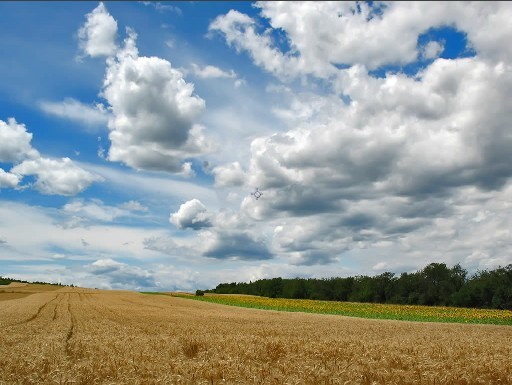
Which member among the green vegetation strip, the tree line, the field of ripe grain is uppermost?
the tree line

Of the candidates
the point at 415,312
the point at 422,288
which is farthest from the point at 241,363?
the point at 422,288

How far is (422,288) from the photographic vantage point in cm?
10831

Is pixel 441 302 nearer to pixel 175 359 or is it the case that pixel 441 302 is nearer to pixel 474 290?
pixel 474 290

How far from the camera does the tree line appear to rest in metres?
90.9

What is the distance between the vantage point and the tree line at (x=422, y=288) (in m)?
90.9

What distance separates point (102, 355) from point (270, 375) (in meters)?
5.76

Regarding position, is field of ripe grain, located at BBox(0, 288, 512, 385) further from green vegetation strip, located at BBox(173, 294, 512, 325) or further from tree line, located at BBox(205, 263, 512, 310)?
tree line, located at BBox(205, 263, 512, 310)

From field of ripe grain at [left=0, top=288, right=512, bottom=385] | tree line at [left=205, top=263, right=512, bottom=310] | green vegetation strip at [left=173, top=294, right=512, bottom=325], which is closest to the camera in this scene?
field of ripe grain at [left=0, top=288, right=512, bottom=385]

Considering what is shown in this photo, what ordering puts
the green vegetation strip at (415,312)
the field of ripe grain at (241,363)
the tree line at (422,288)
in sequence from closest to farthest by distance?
the field of ripe grain at (241,363), the green vegetation strip at (415,312), the tree line at (422,288)

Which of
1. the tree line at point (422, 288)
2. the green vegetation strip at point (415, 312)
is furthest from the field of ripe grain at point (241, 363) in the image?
the tree line at point (422, 288)

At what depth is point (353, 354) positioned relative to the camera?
1573cm

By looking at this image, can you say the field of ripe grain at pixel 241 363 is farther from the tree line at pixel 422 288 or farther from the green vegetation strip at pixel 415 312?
the tree line at pixel 422 288

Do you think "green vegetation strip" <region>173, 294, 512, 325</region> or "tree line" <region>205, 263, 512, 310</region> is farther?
"tree line" <region>205, 263, 512, 310</region>

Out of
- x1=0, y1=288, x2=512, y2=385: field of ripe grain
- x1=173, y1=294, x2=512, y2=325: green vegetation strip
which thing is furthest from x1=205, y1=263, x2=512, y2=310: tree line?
x1=0, y1=288, x2=512, y2=385: field of ripe grain
